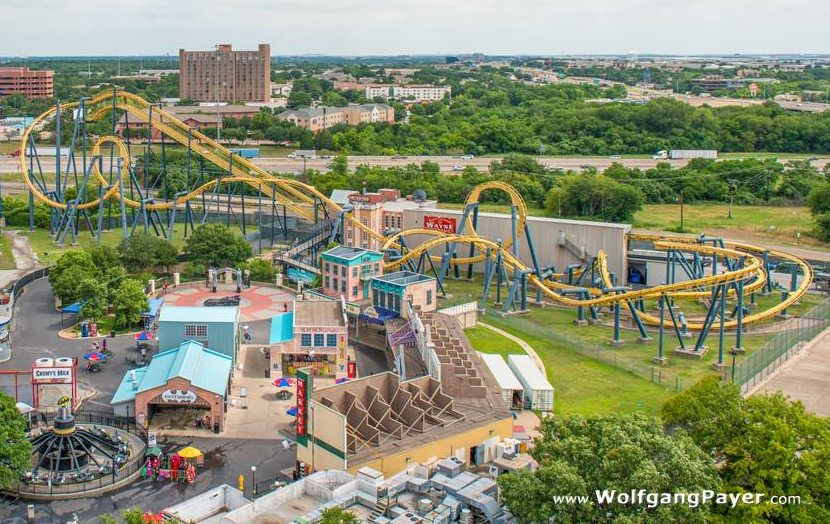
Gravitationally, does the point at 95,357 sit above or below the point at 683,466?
below

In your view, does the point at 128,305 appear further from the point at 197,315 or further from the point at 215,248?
the point at 215,248

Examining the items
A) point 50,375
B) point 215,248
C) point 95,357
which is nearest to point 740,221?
point 215,248

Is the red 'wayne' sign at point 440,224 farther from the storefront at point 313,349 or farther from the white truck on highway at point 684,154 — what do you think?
the white truck on highway at point 684,154

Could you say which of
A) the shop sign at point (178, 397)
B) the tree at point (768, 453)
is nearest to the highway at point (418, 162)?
the shop sign at point (178, 397)

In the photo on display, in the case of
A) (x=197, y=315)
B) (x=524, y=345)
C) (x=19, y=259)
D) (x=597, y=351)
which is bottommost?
(x=524, y=345)

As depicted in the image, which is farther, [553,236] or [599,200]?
[599,200]

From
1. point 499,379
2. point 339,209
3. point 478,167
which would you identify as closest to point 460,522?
point 499,379

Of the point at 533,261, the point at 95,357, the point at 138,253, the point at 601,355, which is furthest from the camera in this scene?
the point at 533,261

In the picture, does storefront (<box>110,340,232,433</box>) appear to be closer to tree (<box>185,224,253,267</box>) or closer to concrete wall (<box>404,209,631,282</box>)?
tree (<box>185,224,253,267</box>)
